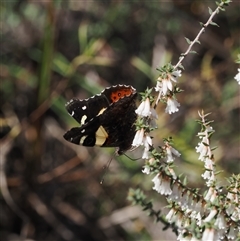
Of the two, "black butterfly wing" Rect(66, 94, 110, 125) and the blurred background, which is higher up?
the blurred background

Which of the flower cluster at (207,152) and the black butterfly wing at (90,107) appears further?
the black butterfly wing at (90,107)

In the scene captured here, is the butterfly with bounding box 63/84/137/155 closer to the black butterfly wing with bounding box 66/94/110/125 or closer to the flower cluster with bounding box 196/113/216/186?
the black butterfly wing with bounding box 66/94/110/125

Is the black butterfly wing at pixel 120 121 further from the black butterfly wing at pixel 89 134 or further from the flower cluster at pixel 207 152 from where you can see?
the flower cluster at pixel 207 152

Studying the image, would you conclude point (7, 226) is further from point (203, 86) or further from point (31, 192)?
point (203, 86)

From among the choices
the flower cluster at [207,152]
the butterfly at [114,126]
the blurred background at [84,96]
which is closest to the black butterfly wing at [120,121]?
the butterfly at [114,126]

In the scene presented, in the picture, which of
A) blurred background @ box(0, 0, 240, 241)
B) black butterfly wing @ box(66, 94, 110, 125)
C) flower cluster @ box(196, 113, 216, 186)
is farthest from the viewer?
blurred background @ box(0, 0, 240, 241)

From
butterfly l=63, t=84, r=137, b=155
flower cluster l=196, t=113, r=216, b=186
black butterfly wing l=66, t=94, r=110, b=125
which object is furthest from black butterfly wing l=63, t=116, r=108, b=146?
flower cluster l=196, t=113, r=216, b=186

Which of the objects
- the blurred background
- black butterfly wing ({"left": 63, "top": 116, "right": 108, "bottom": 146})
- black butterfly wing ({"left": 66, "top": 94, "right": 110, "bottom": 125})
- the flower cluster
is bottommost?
the flower cluster

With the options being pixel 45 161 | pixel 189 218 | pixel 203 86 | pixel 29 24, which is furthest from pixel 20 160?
pixel 189 218
